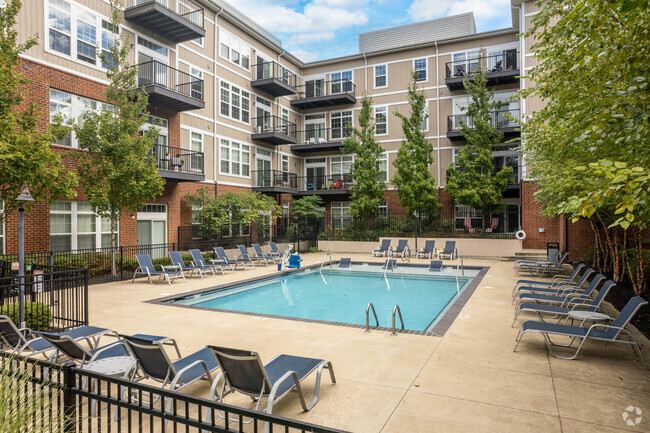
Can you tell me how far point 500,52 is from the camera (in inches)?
1051

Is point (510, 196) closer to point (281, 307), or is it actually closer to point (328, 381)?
point (281, 307)

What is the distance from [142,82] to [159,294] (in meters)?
11.1

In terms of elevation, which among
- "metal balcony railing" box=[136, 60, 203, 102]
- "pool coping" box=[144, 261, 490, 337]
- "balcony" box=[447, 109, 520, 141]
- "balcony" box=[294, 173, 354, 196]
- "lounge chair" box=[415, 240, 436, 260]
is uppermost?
"metal balcony railing" box=[136, 60, 203, 102]

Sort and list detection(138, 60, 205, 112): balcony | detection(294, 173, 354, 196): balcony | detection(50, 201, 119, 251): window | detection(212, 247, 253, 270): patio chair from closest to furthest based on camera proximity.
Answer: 1. detection(50, 201, 119, 251): window
2. detection(212, 247, 253, 270): patio chair
3. detection(138, 60, 205, 112): balcony
4. detection(294, 173, 354, 196): balcony

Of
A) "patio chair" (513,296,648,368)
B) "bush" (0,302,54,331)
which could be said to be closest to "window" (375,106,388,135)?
"patio chair" (513,296,648,368)

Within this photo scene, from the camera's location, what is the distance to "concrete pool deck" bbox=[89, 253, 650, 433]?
419 cm

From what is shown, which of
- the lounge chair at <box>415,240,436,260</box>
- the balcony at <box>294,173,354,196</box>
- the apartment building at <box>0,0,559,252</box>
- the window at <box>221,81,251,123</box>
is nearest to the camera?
the apartment building at <box>0,0,559,252</box>

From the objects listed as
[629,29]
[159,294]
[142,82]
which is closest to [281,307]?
[159,294]

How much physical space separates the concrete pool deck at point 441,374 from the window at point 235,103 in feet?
57.7

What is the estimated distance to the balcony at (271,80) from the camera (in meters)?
26.2

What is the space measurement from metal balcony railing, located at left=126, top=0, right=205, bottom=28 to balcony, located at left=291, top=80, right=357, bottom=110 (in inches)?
379

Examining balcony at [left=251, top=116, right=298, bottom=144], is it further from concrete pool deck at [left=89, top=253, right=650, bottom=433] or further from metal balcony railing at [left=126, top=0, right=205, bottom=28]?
concrete pool deck at [left=89, top=253, right=650, bottom=433]

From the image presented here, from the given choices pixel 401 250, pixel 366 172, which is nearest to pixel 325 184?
pixel 366 172

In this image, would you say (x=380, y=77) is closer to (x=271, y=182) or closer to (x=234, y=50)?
(x=234, y=50)
